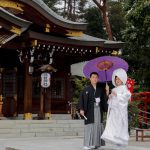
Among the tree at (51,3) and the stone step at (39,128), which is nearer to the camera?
the stone step at (39,128)

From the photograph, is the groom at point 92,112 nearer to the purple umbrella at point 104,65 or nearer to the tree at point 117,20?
the purple umbrella at point 104,65

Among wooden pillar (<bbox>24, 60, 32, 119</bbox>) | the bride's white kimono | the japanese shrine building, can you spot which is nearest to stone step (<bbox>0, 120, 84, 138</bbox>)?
wooden pillar (<bbox>24, 60, 32, 119</bbox>)

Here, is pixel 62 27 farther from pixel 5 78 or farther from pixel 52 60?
pixel 5 78

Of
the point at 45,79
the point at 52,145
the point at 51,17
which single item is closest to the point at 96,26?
the point at 51,17

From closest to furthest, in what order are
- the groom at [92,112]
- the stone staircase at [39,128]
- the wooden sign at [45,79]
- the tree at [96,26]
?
1. the groom at [92,112]
2. the stone staircase at [39,128]
3. the wooden sign at [45,79]
4. the tree at [96,26]

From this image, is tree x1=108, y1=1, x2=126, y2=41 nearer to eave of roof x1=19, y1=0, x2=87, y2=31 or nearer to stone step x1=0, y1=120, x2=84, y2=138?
eave of roof x1=19, y1=0, x2=87, y2=31

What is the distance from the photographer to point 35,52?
18.7m

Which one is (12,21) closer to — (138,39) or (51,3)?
(138,39)

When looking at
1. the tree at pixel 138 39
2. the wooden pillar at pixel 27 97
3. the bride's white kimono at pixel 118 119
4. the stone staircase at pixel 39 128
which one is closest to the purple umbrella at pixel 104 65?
the bride's white kimono at pixel 118 119

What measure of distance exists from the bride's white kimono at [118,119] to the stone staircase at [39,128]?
6.51m

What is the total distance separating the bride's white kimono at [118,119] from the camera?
31.0ft

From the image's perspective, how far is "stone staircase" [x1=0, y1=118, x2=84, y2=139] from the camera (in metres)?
15.8

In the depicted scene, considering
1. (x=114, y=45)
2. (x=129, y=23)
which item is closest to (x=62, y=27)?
(x=114, y=45)

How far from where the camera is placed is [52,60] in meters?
19.5
